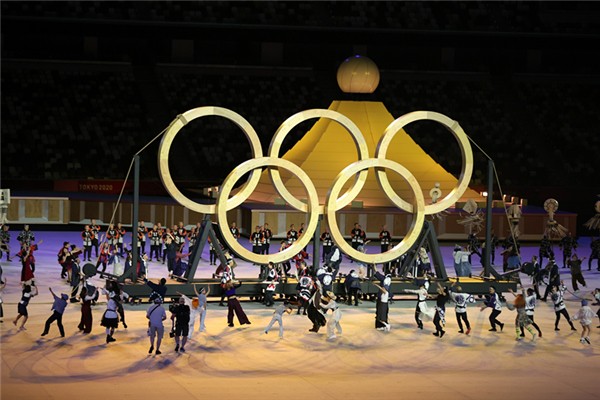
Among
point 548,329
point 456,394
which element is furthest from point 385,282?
point 456,394

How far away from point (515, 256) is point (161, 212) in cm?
1847

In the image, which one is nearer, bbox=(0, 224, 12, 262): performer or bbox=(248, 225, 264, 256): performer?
bbox=(248, 225, 264, 256): performer

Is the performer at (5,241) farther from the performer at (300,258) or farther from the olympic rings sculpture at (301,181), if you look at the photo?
the performer at (300,258)

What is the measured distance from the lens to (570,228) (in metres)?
49.7

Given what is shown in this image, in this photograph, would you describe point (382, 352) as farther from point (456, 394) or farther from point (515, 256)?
point (515, 256)

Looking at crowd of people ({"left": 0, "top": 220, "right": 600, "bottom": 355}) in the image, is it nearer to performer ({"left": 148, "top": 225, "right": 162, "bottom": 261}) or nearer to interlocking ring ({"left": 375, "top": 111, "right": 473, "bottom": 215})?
interlocking ring ({"left": 375, "top": 111, "right": 473, "bottom": 215})

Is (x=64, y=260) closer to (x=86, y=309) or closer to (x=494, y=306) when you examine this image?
(x=86, y=309)

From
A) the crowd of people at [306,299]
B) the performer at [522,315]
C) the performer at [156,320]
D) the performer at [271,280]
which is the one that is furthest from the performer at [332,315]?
the performer at [156,320]

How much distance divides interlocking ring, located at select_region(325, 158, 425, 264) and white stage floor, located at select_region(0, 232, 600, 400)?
172 cm

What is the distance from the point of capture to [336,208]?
3325 cm

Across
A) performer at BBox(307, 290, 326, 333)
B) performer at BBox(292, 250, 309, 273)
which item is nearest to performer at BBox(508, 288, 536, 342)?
performer at BBox(307, 290, 326, 333)

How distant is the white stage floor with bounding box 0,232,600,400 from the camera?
23484mm

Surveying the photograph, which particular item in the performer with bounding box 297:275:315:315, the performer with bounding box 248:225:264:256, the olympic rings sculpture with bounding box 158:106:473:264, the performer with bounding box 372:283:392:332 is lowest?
the performer with bounding box 372:283:392:332

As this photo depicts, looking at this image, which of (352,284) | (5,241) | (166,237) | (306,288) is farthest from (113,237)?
(306,288)
